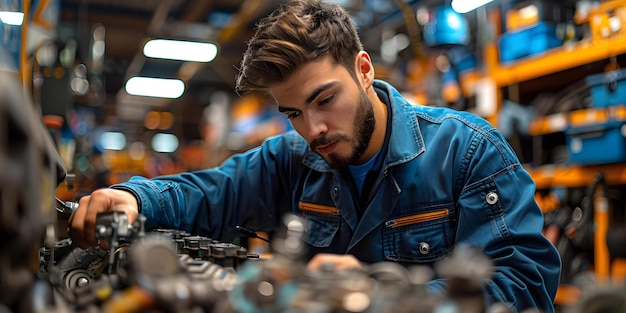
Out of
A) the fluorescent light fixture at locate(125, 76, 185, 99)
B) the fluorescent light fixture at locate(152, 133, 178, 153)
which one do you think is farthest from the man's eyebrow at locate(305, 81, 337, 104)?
the fluorescent light fixture at locate(152, 133, 178, 153)

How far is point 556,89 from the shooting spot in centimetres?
429

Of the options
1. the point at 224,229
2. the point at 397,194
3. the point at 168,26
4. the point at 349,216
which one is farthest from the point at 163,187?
the point at 168,26

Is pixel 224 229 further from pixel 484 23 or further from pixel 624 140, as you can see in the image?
pixel 484 23

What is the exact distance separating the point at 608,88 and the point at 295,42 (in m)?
2.36

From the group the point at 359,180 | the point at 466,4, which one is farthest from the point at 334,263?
the point at 466,4

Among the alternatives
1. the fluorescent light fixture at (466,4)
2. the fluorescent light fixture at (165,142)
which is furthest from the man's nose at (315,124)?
the fluorescent light fixture at (165,142)

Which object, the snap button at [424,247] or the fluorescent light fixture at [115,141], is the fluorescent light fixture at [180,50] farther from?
the fluorescent light fixture at [115,141]

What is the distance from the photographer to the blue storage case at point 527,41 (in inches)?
149

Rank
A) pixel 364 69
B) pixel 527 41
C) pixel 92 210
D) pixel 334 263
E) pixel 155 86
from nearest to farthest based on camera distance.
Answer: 1. pixel 334 263
2. pixel 92 210
3. pixel 364 69
4. pixel 527 41
5. pixel 155 86

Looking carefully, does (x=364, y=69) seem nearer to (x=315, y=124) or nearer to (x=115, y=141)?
(x=315, y=124)

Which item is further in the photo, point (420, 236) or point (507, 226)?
point (420, 236)

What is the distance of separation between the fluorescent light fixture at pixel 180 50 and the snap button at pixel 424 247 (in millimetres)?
3963

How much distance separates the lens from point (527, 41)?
12.8 feet

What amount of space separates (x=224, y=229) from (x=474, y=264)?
143cm
